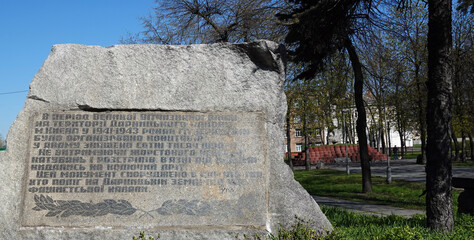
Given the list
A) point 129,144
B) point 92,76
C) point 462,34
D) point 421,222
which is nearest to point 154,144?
point 129,144

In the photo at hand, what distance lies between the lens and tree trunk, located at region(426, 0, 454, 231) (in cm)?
565

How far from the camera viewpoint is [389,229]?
5.09 meters

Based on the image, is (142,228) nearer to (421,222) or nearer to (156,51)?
(156,51)

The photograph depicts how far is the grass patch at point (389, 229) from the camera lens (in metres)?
4.43

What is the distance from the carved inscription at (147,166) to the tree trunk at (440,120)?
265cm

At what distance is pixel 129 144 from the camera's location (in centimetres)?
501

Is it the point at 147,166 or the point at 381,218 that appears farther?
the point at 381,218

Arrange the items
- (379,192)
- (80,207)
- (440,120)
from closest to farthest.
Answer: (80,207) < (440,120) < (379,192)

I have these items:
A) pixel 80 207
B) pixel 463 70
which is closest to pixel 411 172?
pixel 463 70

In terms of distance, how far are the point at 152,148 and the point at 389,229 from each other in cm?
323

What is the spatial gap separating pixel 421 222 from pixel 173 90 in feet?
14.7

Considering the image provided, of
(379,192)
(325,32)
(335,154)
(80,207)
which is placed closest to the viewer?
(80,207)

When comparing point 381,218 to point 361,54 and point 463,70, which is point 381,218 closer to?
point 361,54

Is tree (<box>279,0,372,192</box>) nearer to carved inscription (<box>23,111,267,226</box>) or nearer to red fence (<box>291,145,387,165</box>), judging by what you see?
carved inscription (<box>23,111,267,226</box>)
